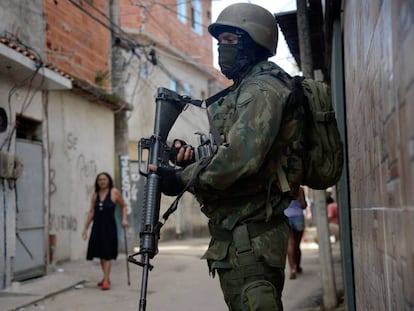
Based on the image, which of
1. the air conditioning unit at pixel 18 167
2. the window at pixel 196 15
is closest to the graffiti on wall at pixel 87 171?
the air conditioning unit at pixel 18 167

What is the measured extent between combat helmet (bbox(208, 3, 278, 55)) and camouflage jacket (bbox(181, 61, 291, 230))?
123 mm

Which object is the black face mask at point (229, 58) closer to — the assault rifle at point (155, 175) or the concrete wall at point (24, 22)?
the assault rifle at point (155, 175)

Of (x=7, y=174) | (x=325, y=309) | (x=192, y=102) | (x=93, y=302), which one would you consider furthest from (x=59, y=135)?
(x=192, y=102)

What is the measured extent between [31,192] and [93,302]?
263 cm

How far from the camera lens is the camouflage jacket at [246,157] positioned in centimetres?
234

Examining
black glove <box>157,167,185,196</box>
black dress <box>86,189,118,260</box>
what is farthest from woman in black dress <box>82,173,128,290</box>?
black glove <box>157,167,185,196</box>

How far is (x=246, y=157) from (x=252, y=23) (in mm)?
694

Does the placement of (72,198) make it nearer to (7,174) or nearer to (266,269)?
(7,174)

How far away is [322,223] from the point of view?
6145mm

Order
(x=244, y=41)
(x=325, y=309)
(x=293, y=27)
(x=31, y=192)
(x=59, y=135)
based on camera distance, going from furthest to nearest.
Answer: (x=59, y=135) → (x=31, y=192) → (x=293, y=27) → (x=325, y=309) → (x=244, y=41)

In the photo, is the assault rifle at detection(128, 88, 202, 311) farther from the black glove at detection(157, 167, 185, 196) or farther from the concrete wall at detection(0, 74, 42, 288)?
the concrete wall at detection(0, 74, 42, 288)

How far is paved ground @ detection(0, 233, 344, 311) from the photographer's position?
6309 mm

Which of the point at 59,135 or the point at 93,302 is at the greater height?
the point at 59,135

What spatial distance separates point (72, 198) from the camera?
36.7ft
